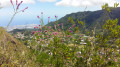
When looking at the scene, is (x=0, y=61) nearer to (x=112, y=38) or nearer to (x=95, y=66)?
(x=95, y=66)

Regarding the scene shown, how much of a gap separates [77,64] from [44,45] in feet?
7.17

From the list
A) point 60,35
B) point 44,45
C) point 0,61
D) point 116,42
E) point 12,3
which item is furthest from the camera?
point 44,45

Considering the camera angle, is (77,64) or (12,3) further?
(77,64)

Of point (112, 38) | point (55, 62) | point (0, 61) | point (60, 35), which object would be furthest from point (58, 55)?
point (0, 61)

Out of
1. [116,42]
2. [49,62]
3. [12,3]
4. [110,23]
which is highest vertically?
[12,3]

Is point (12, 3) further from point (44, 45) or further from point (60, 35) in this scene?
point (44, 45)

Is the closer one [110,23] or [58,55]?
[110,23]

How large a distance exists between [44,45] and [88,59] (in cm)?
236

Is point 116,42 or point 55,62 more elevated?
point 116,42

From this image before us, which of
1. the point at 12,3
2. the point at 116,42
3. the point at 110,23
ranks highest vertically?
the point at 12,3

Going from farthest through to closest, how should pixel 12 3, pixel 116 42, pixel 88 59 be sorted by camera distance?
pixel 116 42, pixel 88 59, pixel 12 3

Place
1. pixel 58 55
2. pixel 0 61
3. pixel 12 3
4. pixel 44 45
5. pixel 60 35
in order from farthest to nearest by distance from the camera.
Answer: pixel 44 45
pixel 60 35
pixel 58 55
pixel 12 3
pixel 0 61

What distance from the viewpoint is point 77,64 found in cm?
329

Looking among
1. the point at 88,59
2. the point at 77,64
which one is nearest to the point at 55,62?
the point at 77,64
